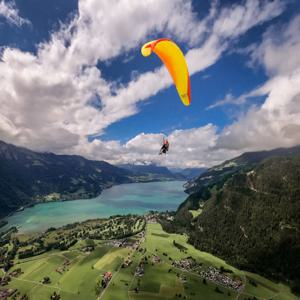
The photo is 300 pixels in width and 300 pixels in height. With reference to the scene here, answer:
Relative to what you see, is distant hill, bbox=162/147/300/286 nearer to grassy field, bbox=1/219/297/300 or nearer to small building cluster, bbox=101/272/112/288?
grassy field, bbox=1/219/297/300

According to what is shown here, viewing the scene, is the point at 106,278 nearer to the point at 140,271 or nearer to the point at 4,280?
the point at 140,271

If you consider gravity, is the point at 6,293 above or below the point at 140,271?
below

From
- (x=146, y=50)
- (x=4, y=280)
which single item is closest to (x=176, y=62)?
(x=146, y=50)

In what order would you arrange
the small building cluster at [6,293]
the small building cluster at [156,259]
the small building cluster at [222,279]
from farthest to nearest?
the small building cluster at [156,259] → the small building cluster at [222,279] → the small building cluster at [6,293]

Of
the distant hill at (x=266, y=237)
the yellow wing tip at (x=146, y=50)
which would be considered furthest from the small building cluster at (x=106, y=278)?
the yellow wing tip at (x=146, y=50)

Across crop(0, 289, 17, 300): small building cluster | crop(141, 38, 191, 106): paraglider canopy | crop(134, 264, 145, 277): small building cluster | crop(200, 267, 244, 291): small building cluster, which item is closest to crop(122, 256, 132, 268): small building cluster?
crop(134, 264, 145, 277): small building cluster

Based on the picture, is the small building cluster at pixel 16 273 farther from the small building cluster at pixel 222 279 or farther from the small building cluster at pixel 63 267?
the small building cluster at pixel 222 279
